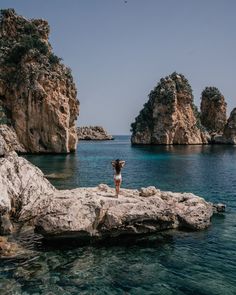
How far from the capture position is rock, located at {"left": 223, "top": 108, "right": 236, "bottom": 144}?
133 metres

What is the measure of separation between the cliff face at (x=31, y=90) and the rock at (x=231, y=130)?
7841 cm

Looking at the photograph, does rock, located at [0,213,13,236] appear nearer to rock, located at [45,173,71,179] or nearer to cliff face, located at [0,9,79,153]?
rock, located at [45,173,71,179]

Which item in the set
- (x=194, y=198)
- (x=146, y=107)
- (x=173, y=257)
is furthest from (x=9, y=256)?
A: (x=146, y=107)

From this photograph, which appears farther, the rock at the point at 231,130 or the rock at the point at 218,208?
the rock at the point at 231,130

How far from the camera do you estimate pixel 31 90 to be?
72.1m

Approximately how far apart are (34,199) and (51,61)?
62.1 m

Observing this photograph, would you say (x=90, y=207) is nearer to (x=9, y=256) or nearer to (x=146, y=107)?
(x=9, y=256)

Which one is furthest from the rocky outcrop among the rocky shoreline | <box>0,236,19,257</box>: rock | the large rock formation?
the large rock formation

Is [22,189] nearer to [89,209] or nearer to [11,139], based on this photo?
[89,209]

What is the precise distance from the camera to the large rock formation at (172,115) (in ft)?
413

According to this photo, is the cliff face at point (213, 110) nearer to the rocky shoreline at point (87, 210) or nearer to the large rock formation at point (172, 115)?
the large rock formation at point (172, 115)

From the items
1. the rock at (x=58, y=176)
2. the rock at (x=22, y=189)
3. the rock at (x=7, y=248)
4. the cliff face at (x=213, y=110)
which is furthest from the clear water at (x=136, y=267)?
the cliff face at (x=213, y=110)

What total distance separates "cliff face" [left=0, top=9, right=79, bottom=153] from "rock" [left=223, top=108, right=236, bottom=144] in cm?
7841

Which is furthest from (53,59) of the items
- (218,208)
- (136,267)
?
(136,267)
